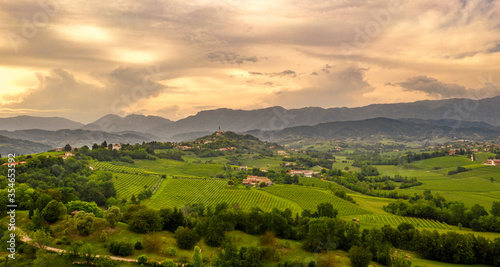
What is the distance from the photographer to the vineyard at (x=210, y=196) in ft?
201

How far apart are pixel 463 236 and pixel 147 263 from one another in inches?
1464

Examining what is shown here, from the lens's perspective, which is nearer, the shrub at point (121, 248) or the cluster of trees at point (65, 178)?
the shrub at point (121, 248)

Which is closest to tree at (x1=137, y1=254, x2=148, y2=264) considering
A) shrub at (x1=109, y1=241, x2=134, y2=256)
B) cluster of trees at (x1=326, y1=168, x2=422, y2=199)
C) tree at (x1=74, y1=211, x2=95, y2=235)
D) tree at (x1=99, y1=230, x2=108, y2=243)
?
shrub at (x1=109, y1=241, x2=134, y2=256)

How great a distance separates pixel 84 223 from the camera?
29.4 m

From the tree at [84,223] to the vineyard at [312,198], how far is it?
4393 centimetres

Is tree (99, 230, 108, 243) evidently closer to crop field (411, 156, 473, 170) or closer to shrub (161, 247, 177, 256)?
shrub (161, 247, 177, 256)

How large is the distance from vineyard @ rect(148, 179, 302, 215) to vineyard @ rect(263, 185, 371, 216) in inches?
116

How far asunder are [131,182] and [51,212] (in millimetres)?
44591

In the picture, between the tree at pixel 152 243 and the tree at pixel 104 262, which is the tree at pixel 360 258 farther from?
the tree at pixel 104 262

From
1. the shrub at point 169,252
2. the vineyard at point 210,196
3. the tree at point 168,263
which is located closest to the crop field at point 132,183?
the vineyard at point 210,196

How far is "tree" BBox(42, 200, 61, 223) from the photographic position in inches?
1201

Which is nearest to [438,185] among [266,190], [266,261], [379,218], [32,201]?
[379,218]

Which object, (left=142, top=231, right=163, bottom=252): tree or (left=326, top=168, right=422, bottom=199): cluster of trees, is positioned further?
(left=326, top=168, right=422, bottom=199): cluster of trees

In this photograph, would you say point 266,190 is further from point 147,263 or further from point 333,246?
point 147,263
